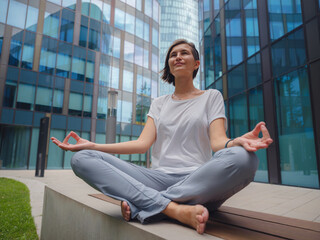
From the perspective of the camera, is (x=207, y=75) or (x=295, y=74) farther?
(x=207, y=75)

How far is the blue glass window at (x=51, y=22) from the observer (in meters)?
18.1

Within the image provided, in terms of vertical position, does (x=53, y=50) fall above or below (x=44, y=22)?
below

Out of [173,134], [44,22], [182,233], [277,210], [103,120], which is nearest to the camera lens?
[182,233]

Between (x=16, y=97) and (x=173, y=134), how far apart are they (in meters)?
17.5

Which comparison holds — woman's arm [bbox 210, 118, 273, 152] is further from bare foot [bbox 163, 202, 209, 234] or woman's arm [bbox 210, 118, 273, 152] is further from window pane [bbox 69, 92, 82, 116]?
window pane [bbox 69, 92, 82, 116]

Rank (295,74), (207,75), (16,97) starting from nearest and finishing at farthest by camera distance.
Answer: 1. (295,74)
2. (207,75)
3. (16,97)

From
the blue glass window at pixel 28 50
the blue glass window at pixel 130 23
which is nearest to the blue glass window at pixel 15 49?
the blue glass window at pixel 28 50

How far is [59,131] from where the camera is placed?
1809 cm

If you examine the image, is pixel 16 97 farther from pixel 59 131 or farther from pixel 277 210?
pixel 277 210

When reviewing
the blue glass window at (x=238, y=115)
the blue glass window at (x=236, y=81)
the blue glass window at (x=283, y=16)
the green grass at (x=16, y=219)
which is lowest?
the green grass at (x=16, y=219)

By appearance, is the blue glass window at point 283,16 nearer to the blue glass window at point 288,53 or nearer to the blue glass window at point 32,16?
the blue glass window at point 288,53

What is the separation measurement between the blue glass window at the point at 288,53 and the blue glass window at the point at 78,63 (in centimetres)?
1483

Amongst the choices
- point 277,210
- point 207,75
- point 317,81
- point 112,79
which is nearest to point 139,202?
point 277,210

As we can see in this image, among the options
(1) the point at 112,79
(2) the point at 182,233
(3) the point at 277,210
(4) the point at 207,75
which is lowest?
(3) the point at 277,210
